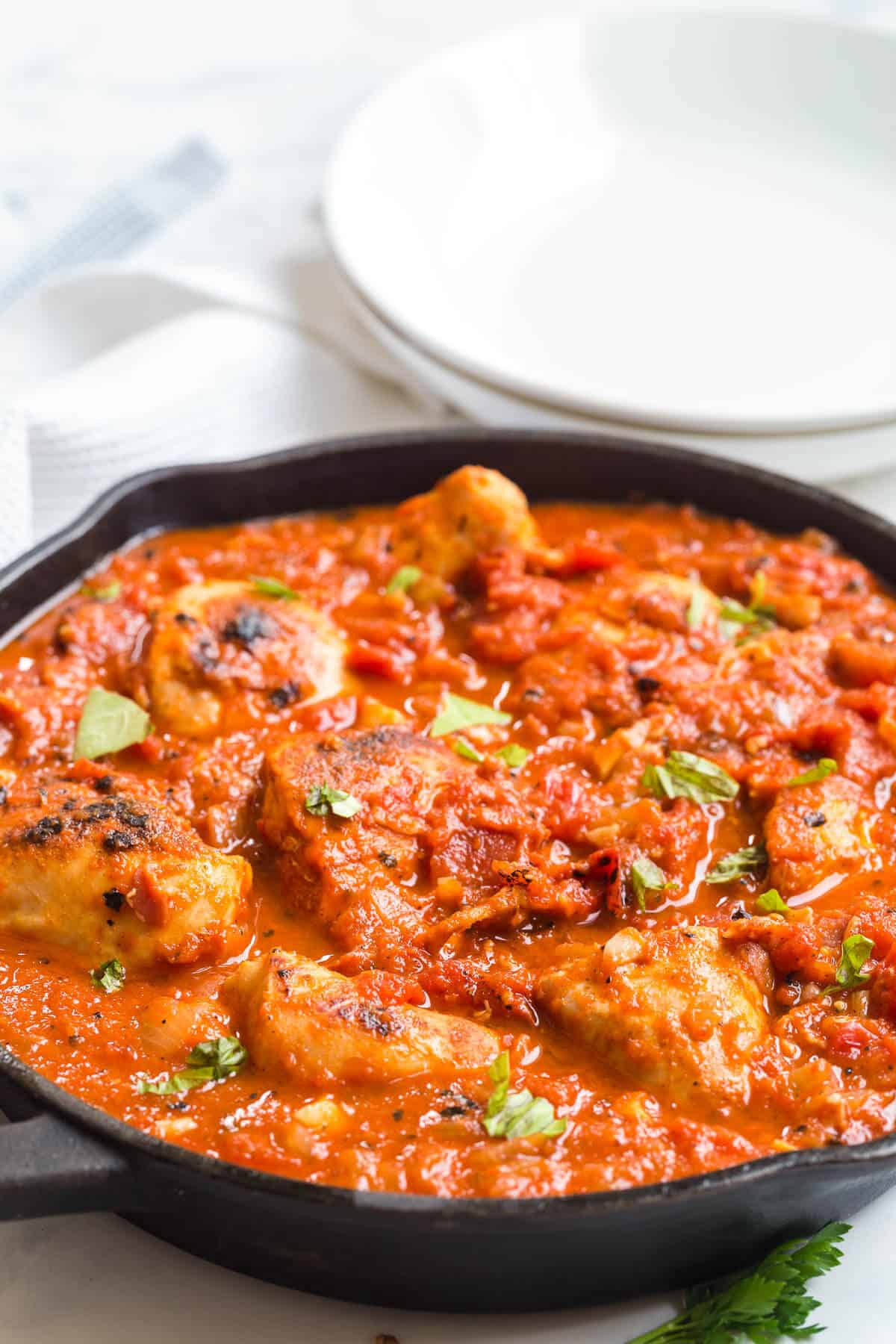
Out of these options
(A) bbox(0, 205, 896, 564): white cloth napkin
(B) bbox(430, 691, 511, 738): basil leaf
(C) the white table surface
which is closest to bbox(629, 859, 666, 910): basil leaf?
(B) bbox(430, 691, 511, 738): basil leaf

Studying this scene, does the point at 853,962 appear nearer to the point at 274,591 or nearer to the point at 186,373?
the point at 274,591

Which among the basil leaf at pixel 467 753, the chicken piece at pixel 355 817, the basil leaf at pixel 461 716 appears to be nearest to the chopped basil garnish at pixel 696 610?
the basil leaf at pixel 461 716

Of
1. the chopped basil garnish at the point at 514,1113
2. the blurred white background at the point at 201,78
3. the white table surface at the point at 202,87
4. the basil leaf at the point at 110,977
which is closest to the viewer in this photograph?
the chopped basil garnish at the point at 514,1113

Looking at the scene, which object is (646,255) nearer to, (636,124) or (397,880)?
(636,124)

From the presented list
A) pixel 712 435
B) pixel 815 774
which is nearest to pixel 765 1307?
pixel 815 774

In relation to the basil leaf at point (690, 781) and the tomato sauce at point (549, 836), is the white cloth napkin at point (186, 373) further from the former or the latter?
the basil leaf at point (690, 781)
